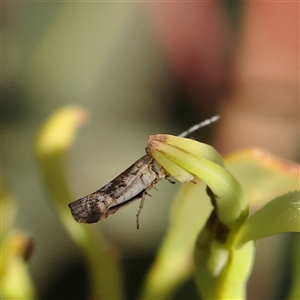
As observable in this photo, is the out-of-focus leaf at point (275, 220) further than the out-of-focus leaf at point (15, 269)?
No

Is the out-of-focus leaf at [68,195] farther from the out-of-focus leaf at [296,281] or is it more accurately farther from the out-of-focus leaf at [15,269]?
the out-of-focus leaf at [296,281]

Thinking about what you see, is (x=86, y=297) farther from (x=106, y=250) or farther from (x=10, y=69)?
(x=10, y=69)

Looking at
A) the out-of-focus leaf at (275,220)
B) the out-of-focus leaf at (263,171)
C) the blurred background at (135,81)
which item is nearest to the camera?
the out-of-focus leaf at (275,220)

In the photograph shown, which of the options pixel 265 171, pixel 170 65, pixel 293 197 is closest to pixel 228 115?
pixel 170 65

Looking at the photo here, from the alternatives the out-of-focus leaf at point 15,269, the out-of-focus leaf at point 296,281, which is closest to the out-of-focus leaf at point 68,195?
the out-of-focus leaf at point 15,269

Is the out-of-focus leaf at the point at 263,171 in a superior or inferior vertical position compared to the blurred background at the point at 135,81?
inferior

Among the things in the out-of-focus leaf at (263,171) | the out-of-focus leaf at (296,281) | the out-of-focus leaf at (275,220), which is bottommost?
the out-of-focus leaf at (296,281)

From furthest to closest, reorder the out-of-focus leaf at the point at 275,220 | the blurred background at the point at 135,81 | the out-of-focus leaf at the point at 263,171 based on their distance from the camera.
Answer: the blurred background at the point at 135,81 < the out-of-focus leaf at the point at 263,171 < the out-of-focus leaf at the point at 275,220

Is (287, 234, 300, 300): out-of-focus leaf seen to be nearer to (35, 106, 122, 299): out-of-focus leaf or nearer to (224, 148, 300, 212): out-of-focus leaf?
(224, 148, 300, 212): out-of-focus leaf
